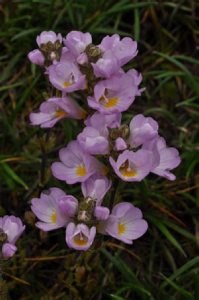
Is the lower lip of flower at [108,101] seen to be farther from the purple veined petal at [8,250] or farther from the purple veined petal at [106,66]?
the purple veined petal at [8,250]

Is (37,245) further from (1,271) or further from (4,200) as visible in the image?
(1,271)

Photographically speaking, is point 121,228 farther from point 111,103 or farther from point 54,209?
point 111,103

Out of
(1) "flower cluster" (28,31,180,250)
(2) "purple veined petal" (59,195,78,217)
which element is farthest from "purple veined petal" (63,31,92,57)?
(2) "purple veined petal" (59,195,78,217)

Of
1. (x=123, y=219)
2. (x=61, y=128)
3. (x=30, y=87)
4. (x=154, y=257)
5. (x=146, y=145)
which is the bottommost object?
(x=154, y=257)

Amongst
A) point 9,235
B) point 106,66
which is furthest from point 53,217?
point 106,66

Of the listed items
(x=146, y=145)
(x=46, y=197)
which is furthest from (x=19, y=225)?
(x=146, y=145)

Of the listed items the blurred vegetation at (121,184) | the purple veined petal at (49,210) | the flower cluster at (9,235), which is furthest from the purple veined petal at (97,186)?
the flower cluster at (9,235)
